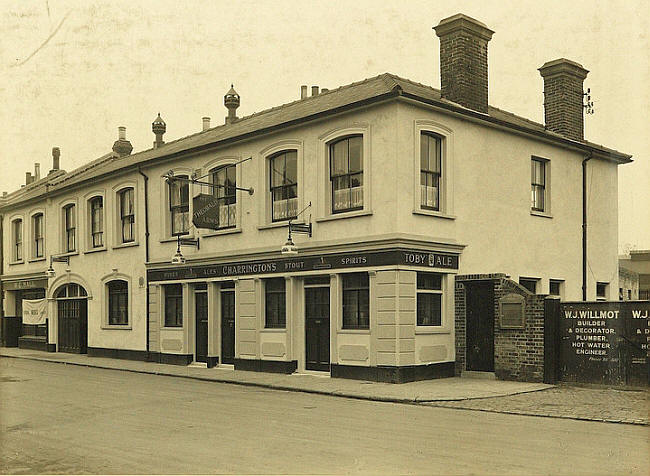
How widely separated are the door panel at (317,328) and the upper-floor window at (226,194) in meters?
3.86

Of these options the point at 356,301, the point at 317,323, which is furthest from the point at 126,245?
the point at 356,301

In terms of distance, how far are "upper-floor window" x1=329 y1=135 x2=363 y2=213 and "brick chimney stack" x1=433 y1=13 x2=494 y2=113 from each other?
340cm

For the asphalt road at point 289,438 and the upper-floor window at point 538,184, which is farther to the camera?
the upper-floor window at point 538,184

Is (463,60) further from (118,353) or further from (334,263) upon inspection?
(118,353)

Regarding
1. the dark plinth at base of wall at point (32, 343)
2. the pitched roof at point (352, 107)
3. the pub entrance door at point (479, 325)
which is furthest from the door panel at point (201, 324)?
the dark plinth at base of wall at point (32, 343)

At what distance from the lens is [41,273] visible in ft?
109

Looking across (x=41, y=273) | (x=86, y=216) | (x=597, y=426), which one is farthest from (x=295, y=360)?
(x=41, y=273)

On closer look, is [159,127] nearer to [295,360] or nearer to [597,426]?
[295,360]

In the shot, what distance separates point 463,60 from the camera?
66.4 ft

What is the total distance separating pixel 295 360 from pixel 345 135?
6.06 metres

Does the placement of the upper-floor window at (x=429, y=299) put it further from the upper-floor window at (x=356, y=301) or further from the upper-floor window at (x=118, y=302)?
the upper-floor window at (x=118, y=302)

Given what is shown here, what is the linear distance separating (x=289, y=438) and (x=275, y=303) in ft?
34.3

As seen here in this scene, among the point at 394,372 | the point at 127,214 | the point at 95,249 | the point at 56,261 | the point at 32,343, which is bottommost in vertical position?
the point at 32,343

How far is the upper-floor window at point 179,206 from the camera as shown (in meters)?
24.2
